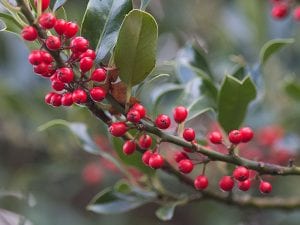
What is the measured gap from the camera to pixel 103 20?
4.09ft

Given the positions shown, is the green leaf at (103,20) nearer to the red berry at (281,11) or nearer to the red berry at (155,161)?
the red berry at (155,161)

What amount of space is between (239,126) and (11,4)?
2.13 feet

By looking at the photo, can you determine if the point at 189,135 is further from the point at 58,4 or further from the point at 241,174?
the point at 58,4

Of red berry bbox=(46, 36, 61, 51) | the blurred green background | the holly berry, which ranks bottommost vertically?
the blurred green background

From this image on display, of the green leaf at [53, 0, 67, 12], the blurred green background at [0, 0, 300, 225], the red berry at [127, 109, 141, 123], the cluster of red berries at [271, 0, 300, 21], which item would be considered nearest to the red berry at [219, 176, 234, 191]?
the red berry at [127, 109, 141, 123]

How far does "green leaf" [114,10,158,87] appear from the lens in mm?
1142

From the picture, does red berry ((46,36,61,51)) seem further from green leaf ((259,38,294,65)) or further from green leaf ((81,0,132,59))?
A: green leaf ((259,38,294,65))

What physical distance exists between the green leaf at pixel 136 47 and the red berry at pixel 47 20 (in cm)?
15

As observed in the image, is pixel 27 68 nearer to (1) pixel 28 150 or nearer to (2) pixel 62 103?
(1) pixel 28 150

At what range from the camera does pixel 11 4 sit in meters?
1.12

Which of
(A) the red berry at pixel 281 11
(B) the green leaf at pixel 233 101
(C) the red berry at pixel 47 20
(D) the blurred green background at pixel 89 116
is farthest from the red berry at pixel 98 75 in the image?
(D) the blurred green background at pixel 89 116

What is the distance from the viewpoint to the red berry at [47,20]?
40.5 inches

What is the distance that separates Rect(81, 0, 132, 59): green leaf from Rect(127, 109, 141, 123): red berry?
177mm

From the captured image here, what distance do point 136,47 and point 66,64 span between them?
0.17m
